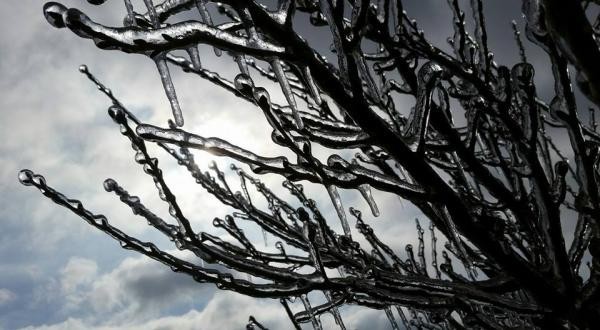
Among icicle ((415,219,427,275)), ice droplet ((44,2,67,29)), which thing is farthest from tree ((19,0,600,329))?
icicle ((415,219,427,275))

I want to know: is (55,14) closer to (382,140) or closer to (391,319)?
(382,140)

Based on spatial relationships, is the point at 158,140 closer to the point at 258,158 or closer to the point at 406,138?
the point at 258,158

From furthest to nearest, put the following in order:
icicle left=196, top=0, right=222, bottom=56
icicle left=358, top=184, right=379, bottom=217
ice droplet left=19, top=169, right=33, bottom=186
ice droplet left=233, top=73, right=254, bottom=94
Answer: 1. icicle left=358, top=184, right=379, bottom=217
2. ice droplet left=19, top=169, right=33, bottom=186
3. icicle left=196, top=0, right=222, bottom=56
4. ice droplet left=233, top=73, right=254, bottom=94

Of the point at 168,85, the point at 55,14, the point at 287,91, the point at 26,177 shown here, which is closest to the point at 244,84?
the point at 287,91

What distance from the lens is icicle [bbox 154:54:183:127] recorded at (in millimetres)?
1116

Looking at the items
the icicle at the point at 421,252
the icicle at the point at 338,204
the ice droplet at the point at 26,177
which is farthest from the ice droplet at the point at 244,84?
the icicle at the point at 421,252

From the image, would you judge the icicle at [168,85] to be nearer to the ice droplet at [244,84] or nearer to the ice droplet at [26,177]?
the ice droplet at [244,84]

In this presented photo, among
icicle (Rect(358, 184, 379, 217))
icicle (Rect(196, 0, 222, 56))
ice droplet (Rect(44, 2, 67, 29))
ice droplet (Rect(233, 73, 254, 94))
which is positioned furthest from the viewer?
icicle (Rect(358, 184, 379, 217))

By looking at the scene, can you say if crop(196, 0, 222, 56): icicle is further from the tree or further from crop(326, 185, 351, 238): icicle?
crop(326, 185, 351, 238): icicle

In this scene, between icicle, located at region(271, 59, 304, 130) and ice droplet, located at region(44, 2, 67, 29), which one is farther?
icicle, located at region(271, 59, 304, 130)

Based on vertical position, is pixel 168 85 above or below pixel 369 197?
above

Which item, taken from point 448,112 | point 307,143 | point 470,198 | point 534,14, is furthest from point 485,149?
point 534,14

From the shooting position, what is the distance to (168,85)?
49.3 inches

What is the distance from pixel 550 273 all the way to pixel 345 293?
2.99 feet
